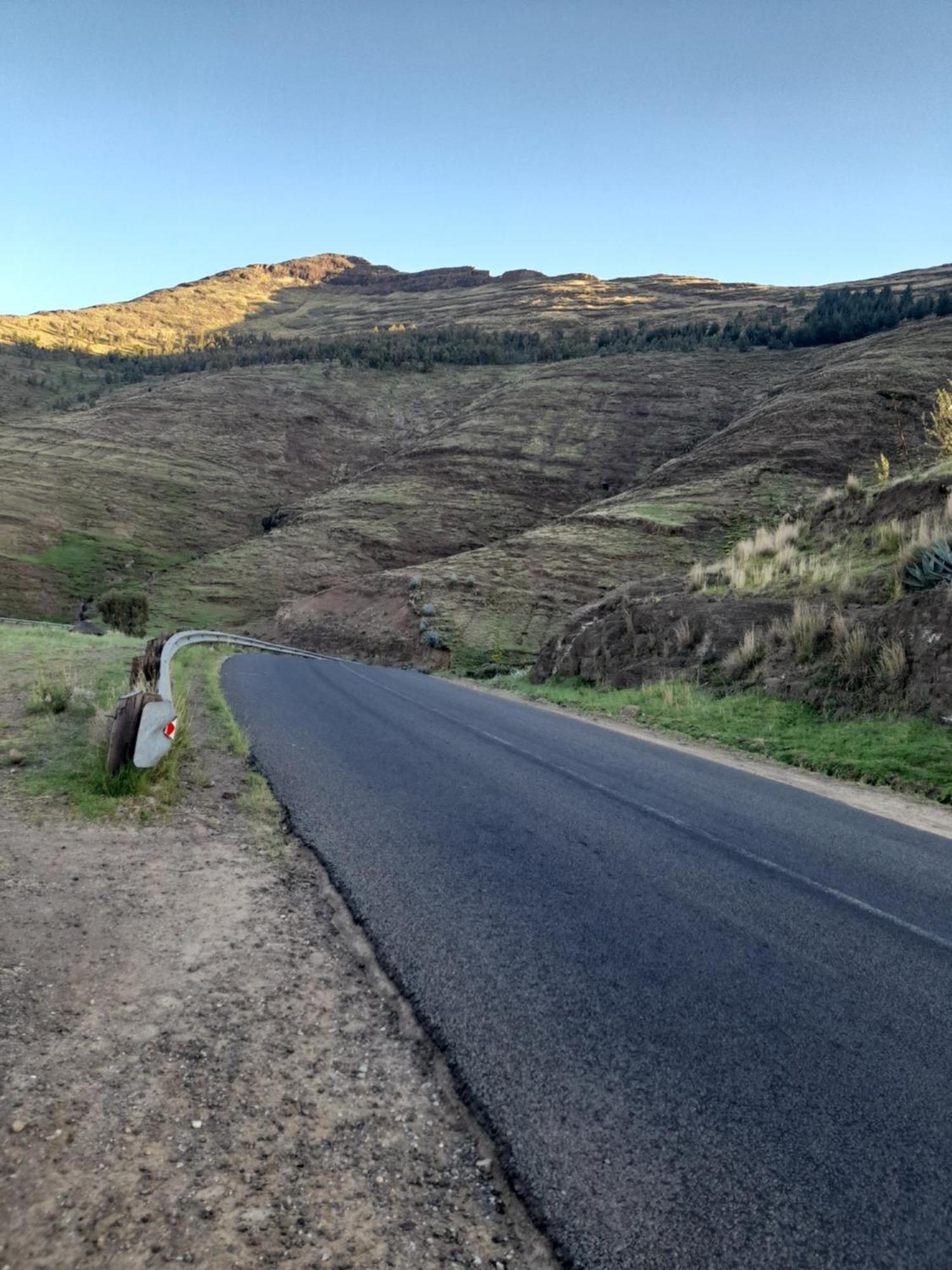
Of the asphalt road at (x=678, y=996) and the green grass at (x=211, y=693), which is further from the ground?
the asphalt road at (x=678, y=996)

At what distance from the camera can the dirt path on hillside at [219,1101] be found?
2.26 m

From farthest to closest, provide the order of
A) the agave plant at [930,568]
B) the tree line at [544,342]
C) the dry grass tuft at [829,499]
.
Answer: the tree line at [544,342], the dry grass tuft at [829,499], the agave plant at [930,568]

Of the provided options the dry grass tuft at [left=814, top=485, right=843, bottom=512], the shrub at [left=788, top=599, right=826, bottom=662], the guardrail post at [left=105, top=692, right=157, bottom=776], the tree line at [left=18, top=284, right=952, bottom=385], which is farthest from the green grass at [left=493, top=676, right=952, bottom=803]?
the tree line at [left=18, top=284, right=952, bottom=385]

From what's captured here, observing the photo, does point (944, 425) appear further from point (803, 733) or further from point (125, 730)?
point (125, 730)

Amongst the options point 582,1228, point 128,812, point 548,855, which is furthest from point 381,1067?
point 128,812

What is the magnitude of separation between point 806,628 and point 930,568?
2.26 metres

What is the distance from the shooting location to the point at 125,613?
133 feet

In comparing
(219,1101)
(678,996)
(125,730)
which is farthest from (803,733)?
(219,1101)

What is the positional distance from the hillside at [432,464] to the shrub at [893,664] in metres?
19.2

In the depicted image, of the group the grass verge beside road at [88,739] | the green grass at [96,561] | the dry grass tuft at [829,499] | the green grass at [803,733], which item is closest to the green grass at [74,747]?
the grass verge beside road at [88,739]

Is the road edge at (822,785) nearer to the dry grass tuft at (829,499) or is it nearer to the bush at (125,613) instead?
the dry grass tuft at (829,499)

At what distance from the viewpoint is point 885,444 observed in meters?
46.4

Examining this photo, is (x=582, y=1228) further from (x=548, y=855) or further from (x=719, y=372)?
(x=719, y=372)

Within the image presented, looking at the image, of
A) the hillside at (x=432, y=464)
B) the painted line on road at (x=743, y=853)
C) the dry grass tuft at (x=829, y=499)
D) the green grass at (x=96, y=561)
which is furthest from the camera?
the green grass at (x=96, y=561)
